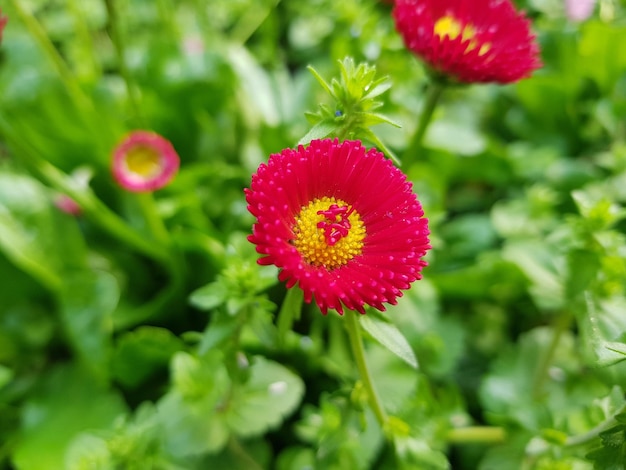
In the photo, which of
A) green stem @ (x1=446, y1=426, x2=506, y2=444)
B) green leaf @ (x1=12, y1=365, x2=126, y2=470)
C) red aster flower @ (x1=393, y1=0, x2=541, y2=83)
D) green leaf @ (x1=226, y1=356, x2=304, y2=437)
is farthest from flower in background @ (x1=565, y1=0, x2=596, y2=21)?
green leaf @ (x1=12, y1=365, x2=126, y2=470)

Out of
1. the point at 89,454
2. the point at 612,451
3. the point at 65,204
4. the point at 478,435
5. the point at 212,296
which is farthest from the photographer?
the point at 65,204

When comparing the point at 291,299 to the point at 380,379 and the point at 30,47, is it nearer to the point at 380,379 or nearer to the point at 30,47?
the point at 380,379

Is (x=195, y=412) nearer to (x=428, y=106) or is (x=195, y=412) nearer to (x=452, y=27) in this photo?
(x=428, y=106)

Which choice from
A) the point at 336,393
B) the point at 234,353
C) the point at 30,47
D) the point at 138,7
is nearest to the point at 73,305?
the point at 234,353

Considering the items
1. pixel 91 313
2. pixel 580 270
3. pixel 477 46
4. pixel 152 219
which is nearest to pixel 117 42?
pixel 152 219

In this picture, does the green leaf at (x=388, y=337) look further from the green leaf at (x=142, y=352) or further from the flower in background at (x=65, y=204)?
the flower in background at (x=65, y=204)
